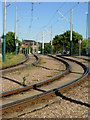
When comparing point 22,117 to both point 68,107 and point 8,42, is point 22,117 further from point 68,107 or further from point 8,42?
point 8,42

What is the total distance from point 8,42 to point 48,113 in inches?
2074

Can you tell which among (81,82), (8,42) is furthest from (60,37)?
(81,82)

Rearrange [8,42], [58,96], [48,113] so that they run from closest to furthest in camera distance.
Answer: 1. [48,113]
2. [58,96]
3. [8,42]

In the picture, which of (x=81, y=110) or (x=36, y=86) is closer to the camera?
(x=81, y=110)

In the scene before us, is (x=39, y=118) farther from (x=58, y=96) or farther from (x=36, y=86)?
(x=36, y=86)

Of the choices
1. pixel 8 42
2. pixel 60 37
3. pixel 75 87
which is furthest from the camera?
pixel 60 37

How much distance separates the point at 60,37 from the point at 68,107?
71485 mm

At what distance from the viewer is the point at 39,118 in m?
4.22

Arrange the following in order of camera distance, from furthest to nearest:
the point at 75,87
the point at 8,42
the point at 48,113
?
the point at 8,42, the point at 75,87, the point at 48,113

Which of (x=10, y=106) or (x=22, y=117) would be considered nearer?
(x=22, y=117)

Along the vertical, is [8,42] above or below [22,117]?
above

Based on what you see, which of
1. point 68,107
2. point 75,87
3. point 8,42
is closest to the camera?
point 68,107

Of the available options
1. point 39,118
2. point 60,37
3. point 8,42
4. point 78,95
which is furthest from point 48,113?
point 60,37

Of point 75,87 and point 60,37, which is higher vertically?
point 60,37
